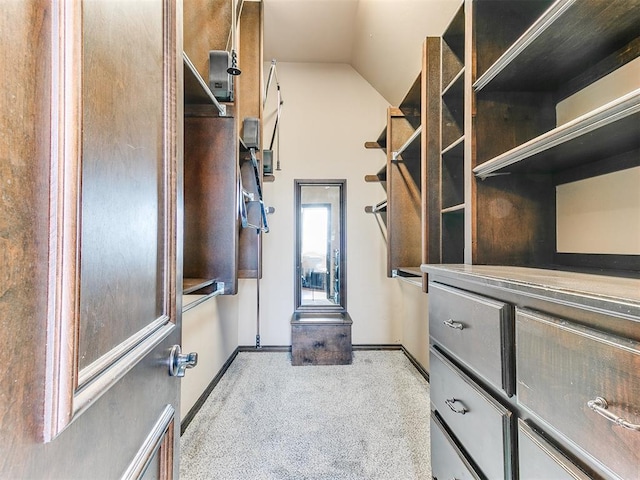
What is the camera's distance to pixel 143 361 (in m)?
0.59

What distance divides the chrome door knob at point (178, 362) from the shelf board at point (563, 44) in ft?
4.29

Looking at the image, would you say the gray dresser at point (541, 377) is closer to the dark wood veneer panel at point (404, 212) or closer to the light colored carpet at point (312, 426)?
the light colored carpet at point (312, 426)

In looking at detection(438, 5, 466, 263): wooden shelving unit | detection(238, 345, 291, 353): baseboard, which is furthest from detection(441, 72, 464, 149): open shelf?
detection(238, 345, 291, 353): baseboard

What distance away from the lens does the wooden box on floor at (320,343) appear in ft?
9.58

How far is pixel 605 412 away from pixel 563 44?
1.08 m

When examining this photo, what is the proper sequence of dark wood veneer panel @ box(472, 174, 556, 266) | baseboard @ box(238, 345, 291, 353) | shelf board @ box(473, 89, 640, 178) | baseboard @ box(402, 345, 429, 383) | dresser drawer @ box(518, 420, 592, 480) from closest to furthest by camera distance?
dresser drawer @ box(518, 420, 592, 480), shelf board @ box(473, 89, 640, 178), dark wood veneer panel @ box(472, 174, 556, 266), baseboard @ box(402, 345, 429, 383), baseboard @ box(238, 345, 291, 353)

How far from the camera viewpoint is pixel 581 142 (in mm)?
892

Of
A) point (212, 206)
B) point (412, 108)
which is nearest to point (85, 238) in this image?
point (212, 206)

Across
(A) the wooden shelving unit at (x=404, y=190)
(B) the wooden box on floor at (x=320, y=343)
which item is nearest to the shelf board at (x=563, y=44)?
(A) the wooden shelving unit at (x=404, y=190)

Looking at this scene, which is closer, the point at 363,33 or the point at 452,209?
the point at 452,209

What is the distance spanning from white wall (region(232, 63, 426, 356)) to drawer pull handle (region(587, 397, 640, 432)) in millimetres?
2853

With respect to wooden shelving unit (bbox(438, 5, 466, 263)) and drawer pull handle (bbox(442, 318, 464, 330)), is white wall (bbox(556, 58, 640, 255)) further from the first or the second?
drawer pull handle (bbox(442, 318, 464, 330))

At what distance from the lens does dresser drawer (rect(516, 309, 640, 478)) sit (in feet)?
1.47

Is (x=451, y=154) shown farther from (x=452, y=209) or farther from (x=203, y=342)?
(x=203, y=342)
